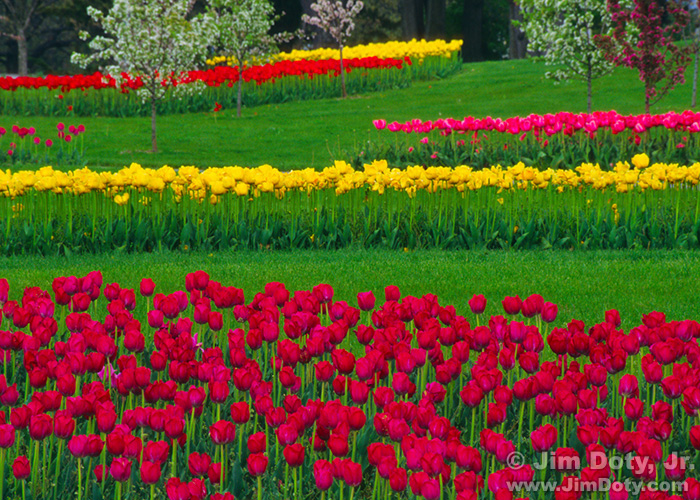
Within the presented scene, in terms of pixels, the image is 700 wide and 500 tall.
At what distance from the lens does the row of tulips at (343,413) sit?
2703mm

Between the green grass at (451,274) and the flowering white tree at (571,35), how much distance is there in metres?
9.71

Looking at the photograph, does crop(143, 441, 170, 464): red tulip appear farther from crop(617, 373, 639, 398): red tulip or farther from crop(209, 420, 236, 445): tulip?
crop(617, 373, 639, 398): red tulip

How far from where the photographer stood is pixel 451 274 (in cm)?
718

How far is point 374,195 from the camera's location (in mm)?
8672

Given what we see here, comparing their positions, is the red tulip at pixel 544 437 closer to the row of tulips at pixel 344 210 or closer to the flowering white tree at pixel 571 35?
the row of tulips at pixel 344 210

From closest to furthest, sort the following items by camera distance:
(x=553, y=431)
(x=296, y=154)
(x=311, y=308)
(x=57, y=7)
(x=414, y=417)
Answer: (x=553, y=431)
(x=414, y=417)
(x=311, y=308)
(x=296, y=154)
(x=57, y=7)

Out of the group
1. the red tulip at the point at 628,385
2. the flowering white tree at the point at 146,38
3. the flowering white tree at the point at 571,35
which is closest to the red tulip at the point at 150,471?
the red tulip at the point at 628,385

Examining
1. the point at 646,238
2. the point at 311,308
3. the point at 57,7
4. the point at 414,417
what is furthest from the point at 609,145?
the point at 57,7

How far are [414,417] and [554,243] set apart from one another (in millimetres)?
5677

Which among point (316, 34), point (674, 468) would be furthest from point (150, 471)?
point (316, 34)

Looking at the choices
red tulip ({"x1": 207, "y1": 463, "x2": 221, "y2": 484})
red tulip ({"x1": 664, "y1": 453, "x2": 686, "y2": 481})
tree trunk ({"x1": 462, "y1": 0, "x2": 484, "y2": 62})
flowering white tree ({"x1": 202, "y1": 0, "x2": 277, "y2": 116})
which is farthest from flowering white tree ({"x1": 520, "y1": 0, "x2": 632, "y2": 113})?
tree trunk ({"x1": 462, "y1": 0, "x2": 484, "y2": 62})

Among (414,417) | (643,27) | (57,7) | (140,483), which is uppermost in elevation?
(57,7)

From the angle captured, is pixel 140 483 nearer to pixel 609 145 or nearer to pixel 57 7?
pixel 609 145

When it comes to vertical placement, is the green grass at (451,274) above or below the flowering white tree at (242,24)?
below
